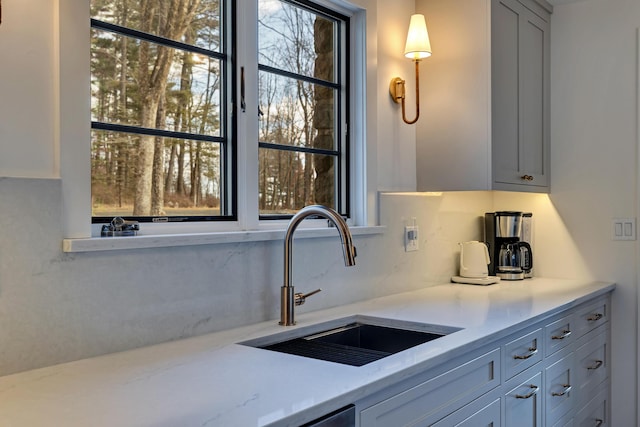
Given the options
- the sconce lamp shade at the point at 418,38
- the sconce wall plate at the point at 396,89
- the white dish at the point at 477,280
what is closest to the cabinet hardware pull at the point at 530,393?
the white dish at the point at 477,280

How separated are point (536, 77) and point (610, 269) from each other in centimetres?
105

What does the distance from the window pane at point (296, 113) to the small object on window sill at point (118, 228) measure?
25.7 inches

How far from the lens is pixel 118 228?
A: 1.59m

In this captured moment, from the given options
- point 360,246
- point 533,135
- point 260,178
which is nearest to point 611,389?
point 533,135

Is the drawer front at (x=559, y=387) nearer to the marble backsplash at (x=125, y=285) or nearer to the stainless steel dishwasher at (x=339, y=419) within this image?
the marble backsplash at (x=125, y=285)

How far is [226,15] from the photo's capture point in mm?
1969

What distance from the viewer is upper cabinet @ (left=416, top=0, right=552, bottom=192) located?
2607 mm

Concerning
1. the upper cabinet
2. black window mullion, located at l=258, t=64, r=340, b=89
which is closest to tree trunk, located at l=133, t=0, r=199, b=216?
black window mullion, located at l=258, t=64, r=340, b=89

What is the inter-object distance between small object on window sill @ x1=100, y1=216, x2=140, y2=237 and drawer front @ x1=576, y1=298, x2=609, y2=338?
190 centimetres

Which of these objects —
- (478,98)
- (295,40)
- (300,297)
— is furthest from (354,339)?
(478,98)

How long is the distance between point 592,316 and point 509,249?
20.5 inches

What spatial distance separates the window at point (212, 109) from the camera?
1.65 meters

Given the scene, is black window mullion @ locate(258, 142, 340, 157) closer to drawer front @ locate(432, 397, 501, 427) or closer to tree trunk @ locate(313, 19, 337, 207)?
tree trunk @ locate(313, 19, 337, 207)

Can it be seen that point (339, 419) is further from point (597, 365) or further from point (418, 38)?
point (597, 365)
